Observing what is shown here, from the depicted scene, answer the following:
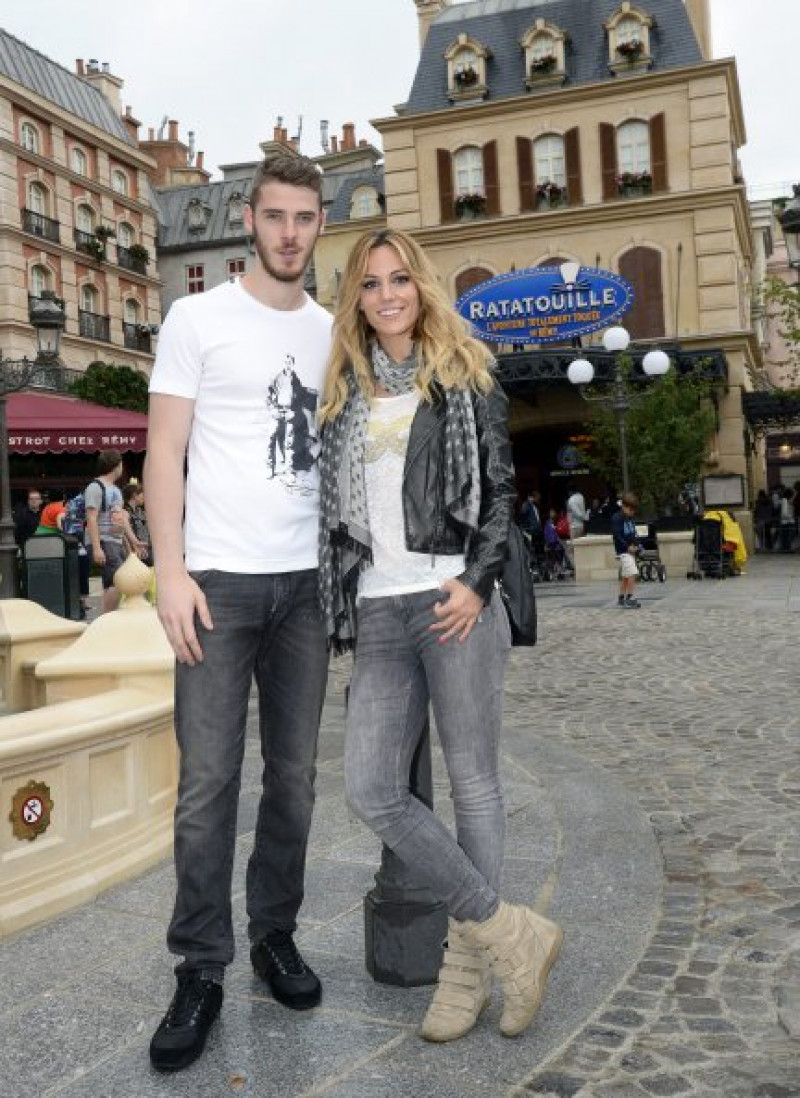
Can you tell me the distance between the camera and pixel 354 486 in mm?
2477

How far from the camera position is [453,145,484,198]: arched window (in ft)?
91.1

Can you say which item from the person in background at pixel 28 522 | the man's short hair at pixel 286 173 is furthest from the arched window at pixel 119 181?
the man's short hair at pixel 286 173

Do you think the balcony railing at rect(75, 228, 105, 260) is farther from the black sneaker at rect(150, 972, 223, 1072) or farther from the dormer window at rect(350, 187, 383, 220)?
the black sneaker at rect(150, 972, 223, 1072)

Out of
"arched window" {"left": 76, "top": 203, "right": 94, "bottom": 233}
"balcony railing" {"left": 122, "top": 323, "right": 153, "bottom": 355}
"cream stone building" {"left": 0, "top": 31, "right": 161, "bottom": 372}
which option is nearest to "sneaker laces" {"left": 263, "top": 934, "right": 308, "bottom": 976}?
"cream stone building" {"left": 0, "top": 31, "right": 161, "bottom": 372}

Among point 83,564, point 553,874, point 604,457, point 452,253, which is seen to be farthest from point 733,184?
point 553,874

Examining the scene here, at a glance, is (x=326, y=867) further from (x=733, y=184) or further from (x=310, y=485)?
(x=733, y=184)

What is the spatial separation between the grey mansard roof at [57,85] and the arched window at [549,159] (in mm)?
17540

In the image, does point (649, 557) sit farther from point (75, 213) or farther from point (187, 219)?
point (187, 219)

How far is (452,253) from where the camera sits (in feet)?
91.4

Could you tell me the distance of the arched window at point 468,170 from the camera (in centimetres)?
2777

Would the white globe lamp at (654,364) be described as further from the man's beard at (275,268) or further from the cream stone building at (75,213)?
the cream stone building at (75,213)

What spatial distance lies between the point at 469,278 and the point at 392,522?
85.9 ft

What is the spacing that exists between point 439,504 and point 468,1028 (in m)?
1.21

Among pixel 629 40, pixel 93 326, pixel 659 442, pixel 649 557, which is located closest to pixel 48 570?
pixel 649 557
